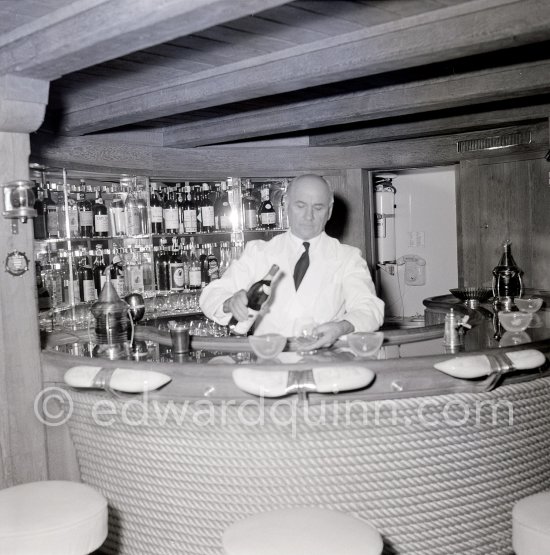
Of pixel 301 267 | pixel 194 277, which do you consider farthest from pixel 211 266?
pixel 301 267

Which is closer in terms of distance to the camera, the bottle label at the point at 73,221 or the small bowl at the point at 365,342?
the small bowl at the point at 365,342

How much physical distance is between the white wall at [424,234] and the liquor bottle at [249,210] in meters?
2.08

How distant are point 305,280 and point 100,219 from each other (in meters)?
1.84

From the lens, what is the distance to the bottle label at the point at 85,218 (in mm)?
4520

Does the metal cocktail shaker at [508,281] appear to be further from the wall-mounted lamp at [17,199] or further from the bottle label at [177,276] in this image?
the wall-mounted lamp at [17,199]

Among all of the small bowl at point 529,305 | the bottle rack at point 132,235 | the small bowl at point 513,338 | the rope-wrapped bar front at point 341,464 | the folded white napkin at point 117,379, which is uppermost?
the bottle rack at point 132,235

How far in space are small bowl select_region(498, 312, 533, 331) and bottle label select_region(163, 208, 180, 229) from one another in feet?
9.76

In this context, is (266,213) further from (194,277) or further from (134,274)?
(134,274)

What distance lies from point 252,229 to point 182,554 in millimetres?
3287

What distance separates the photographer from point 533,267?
514 centimetres

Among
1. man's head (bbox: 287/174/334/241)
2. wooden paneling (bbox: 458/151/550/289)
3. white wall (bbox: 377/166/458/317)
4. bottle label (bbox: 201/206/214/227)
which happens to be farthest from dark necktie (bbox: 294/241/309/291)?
white wall (bbox: 377/166/458/317)

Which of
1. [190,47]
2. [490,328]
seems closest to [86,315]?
[190,47]

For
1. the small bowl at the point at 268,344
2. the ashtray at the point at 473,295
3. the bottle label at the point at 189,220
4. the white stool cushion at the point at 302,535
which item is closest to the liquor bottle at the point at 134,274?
the bottle label at the point at 189,220

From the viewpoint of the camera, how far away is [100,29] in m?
2.18
